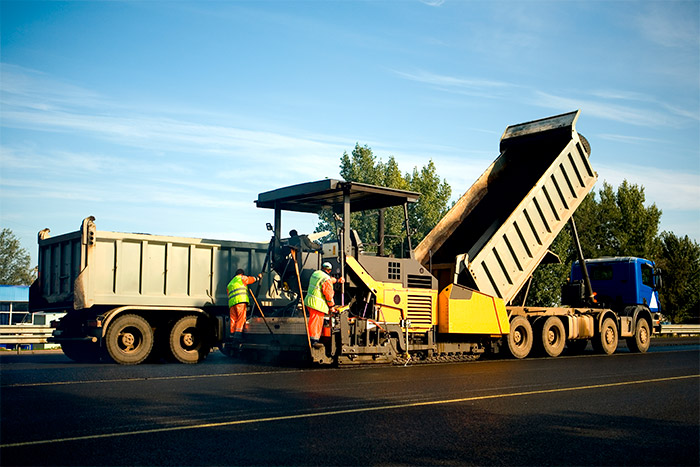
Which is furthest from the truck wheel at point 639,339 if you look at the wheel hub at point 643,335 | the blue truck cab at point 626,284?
the blue truck cab at point 626,284

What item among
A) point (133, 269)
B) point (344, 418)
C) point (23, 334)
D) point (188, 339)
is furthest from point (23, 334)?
point (344, 418)

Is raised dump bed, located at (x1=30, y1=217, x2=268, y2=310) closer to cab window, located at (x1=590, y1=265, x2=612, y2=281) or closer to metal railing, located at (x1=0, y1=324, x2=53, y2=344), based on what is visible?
metal railing, located at (x1=0, y1=324, x2=53, y2=344)

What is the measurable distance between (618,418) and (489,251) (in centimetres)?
679

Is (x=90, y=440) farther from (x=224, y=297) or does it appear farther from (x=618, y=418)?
(x=224, y=297)

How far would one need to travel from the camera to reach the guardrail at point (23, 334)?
52.5 ft

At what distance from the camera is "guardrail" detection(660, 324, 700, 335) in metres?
26.8

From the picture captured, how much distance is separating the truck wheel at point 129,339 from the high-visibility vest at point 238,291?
151cm

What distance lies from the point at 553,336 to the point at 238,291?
271 inches

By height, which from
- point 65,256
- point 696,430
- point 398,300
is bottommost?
point 696,430

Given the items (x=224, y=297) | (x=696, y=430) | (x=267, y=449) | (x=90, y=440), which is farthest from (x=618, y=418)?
(x=224, y=297)

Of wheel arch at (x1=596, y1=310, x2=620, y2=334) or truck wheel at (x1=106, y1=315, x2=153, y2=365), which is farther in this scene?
wheel arch at (x1=596, y1=310, x2=620, y2=334)

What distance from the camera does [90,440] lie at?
518cm

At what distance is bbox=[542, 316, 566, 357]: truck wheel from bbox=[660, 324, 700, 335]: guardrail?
13.0m

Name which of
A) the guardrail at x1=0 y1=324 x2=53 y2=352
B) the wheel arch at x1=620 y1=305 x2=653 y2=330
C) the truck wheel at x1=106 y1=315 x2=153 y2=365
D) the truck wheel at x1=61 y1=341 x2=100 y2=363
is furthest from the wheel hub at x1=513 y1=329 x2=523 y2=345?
the guardrail at x1=0 y1=324 x2=53 y2=352
